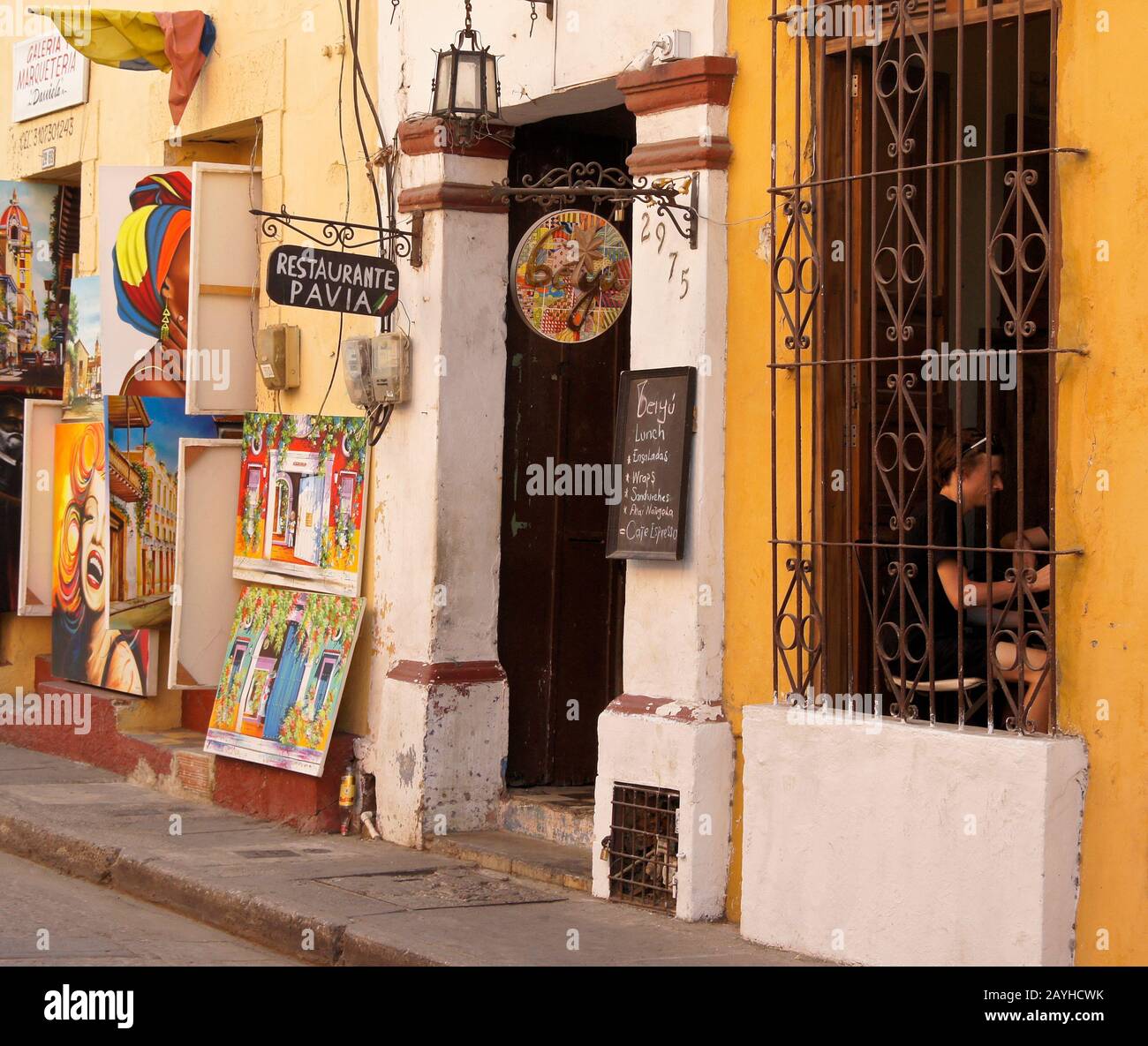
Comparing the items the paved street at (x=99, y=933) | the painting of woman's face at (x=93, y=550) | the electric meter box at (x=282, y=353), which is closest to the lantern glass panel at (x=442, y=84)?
the electric meter box at (x=282, y=353)

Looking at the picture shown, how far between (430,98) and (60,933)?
4.23 m

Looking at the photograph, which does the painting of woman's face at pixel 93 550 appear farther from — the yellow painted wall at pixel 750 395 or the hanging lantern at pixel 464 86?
the yellow painted wall at pixel 750 395

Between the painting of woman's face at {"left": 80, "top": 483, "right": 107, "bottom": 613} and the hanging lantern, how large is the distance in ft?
13.9

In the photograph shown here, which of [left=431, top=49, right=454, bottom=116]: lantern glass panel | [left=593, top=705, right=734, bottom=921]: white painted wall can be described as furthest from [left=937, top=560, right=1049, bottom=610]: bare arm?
[left=431, top=49, right=454, bottom=116]: lantern glass panel

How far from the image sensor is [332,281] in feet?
26.6

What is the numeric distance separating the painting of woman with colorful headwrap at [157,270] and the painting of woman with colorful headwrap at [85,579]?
69 centimetres

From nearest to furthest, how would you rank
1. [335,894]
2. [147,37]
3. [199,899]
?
1. [335,894]
2. [199,899]
3. [147,37]

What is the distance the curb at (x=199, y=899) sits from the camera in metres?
6.61

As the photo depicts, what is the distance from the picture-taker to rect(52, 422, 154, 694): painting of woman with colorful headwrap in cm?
1091

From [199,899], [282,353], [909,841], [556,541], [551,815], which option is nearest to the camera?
[909,841]

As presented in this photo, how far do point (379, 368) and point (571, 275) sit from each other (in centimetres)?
125

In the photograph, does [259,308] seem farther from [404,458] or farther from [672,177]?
[672,177]

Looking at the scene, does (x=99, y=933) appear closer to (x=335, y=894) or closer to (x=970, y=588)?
(x=335, y=894)

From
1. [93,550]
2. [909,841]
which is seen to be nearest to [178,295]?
[93,550]
